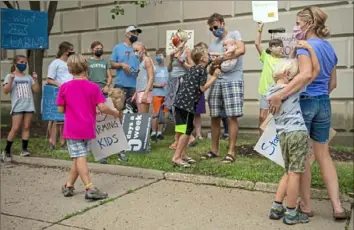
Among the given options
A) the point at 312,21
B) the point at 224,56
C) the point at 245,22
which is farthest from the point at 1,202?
the point at 245,22

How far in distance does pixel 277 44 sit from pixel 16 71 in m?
4.18

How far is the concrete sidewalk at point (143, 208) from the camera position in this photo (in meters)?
4.30

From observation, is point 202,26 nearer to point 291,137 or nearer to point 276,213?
point 291,137

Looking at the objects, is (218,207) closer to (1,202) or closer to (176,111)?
(176,111)

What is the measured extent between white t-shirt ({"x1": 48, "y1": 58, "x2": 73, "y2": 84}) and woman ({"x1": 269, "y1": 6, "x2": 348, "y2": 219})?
4.48 metres

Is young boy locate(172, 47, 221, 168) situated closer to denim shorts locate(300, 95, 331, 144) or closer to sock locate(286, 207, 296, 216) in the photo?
denim shorts locate(300, 95, 331, 144)

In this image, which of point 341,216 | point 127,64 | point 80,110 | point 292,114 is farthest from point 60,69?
point 341,216

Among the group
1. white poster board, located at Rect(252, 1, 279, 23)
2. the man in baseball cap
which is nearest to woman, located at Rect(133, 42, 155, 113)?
the man in baseball cap

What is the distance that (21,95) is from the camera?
7230 mm

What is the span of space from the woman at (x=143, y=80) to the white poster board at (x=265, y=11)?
6.47ft

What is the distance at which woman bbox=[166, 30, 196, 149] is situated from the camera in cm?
763

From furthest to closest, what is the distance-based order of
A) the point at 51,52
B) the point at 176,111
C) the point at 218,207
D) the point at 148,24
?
the point at 51,52 → the point at 148,24 → the point at 176,111 → the point at 218,207

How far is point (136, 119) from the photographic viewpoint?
7.48m

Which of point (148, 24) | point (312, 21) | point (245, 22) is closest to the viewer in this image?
point (312, 21)
